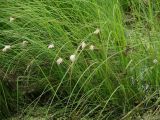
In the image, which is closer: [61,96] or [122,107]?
[122,107]

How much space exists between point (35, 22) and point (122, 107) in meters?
0.70

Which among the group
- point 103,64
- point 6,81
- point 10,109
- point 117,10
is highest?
point 117,10

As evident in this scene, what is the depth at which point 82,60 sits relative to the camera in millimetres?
2047

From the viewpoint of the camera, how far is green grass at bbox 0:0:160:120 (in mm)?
1946

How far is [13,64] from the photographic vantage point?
235 centimetres

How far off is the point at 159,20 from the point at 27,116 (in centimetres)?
85

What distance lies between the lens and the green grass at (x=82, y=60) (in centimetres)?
195

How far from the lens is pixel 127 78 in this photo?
195 centimetres

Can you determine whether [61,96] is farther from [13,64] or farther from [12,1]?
[12,1]

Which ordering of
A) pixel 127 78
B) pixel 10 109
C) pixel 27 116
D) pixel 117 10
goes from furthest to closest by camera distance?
pixel 10 109
pixel 27 116
pixel 117 10
pixel 127 78

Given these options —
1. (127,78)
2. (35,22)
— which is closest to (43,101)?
(35,22)

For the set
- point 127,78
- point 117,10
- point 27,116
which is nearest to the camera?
point 127,78

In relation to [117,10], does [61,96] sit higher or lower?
lower

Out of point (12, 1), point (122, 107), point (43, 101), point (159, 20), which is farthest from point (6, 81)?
point (159, 20)
